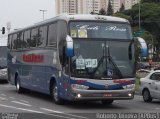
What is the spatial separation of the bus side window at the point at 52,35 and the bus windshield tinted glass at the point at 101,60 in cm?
171

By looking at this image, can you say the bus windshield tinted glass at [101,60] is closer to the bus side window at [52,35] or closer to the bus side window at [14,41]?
the bus side window at [52,35]

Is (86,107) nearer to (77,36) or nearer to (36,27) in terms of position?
(77,36)

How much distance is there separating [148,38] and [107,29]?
81.0 metres

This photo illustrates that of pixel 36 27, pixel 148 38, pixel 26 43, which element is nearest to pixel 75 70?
pixel 36 27

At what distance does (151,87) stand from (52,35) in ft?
15.6

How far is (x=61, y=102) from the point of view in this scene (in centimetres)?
1873

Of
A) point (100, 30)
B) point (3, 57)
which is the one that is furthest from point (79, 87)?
point (3, 57)

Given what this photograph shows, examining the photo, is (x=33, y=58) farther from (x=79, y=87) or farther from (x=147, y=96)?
(x=79, y=87)

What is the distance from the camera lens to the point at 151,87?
821 inches

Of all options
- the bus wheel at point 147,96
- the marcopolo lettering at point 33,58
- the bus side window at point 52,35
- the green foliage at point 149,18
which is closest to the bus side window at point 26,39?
the marcopolo lettering at point 33,58

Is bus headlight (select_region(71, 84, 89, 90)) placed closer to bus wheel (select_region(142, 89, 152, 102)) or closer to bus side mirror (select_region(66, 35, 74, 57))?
bus side mirror (select_region(66, 35, 74, 57))

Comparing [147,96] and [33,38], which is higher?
[33,38]

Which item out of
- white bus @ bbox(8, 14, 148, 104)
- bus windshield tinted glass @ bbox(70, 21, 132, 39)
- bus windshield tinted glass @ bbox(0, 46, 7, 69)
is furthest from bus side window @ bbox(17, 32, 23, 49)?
bus windshield tinted glass @ bbox(0, 46, 7, 69)

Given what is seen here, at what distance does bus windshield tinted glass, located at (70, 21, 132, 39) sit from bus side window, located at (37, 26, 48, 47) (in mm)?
2967
